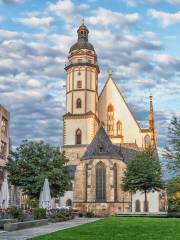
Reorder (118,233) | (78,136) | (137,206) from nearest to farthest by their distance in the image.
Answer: (118,233) < (137,206) < (78,136)

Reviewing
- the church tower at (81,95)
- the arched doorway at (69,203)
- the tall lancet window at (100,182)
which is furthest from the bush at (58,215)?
the church tower at (81,95)

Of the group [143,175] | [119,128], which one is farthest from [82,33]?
[143,175]

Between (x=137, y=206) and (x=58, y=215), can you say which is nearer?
(x=58, y=215)

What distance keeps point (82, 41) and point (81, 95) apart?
1276cm

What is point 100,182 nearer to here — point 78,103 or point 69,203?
point 69,203

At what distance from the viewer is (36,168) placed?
59.7 metres

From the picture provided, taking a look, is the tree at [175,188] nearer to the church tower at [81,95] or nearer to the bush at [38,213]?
the bush at [38,213]

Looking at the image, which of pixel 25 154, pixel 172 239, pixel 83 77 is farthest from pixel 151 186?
pixel 172 239

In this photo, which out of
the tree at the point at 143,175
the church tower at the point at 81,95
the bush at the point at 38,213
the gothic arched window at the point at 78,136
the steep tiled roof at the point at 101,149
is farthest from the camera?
the church tower at the point at 81,95

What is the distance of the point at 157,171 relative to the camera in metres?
70.6

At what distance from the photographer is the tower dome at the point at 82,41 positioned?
10156 cm

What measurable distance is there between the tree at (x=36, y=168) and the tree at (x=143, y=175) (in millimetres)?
12302

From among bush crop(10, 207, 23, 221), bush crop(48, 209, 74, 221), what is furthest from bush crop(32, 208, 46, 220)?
bush crop(10, 207, 23, 221)

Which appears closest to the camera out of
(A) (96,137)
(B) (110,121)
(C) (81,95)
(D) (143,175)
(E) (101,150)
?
(D) (143,175)
